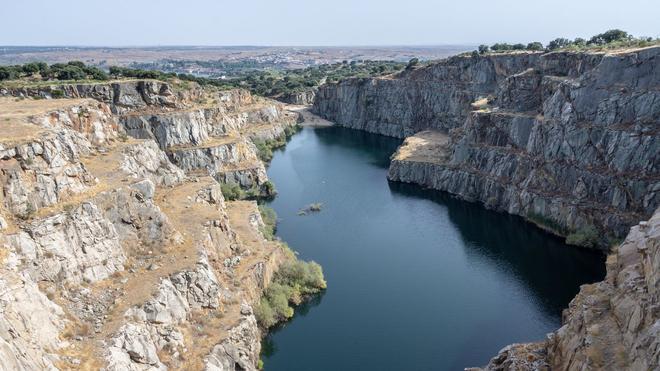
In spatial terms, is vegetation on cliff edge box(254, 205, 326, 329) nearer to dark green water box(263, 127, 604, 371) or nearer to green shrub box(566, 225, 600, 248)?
dark green water box(263, 127, 604, 371)

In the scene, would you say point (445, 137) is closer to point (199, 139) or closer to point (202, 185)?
point (199, 139)

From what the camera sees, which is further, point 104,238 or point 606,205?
point 606,205

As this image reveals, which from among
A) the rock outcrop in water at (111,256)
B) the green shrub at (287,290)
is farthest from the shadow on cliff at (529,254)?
the rock outcrop in water at (111,256)

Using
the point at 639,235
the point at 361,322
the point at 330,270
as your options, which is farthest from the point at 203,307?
the point at 639,235

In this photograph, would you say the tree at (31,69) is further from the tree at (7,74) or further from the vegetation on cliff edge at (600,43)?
the vegetation on cliff edge at (600,43)

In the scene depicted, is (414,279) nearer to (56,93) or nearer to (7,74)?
(56,93)

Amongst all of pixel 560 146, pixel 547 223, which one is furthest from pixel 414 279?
pixel 560 146
